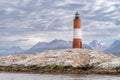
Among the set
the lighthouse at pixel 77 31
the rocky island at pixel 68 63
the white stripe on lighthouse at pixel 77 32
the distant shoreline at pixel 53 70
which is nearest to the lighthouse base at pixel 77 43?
the lighthouse at pixel 77 31

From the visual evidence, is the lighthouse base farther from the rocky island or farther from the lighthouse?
the rocky island

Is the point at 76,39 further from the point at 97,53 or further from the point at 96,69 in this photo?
the point at 96,69

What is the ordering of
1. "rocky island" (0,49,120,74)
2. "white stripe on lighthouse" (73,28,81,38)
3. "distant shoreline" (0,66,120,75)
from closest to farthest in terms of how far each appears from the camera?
1. "distant shoreline" (0,66,120,75)
2. "rocky island" (0,49,120,74)
3. "white stripe on lighthouse" (73,28,81,38)

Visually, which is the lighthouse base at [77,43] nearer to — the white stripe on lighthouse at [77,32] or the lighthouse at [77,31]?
the lighthouse at [77,31]

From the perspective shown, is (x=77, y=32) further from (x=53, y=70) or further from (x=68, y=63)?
(x=53, y=70)

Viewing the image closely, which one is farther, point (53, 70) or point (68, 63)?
point (53, 70)

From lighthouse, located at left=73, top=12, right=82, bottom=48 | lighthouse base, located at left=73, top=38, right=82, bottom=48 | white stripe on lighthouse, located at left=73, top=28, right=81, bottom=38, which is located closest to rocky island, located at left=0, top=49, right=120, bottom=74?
lighthouse base, located at left=73, top=38, right=82, bottom=48

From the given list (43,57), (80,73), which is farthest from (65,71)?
(43,57)

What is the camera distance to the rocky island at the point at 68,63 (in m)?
79.1

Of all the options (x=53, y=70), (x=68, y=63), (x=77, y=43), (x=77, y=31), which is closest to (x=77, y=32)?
(x=77, y=31)

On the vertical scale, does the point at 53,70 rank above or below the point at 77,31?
below

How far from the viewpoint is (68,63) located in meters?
82.7

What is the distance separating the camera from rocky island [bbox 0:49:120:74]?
79.1 metres

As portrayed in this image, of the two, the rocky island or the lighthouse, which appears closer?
the rocky island
